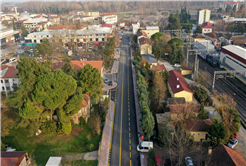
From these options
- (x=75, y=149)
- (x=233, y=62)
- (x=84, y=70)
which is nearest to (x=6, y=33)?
(x=84, y=70)

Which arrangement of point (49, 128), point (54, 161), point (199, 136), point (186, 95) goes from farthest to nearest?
point (186, 95)
point (49, 128)
point (199, 136)
point (54, 161)

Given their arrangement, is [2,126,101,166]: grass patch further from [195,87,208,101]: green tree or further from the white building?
the white building

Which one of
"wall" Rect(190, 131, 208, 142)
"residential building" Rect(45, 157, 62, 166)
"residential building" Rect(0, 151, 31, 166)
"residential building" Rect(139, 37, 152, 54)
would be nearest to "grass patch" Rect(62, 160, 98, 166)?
"residential building" Rect(45, 157, 62, 166)

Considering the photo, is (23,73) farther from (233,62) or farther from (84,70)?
(233,62)

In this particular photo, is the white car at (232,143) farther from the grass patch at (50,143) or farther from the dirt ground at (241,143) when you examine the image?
the grass patch at (50,143)

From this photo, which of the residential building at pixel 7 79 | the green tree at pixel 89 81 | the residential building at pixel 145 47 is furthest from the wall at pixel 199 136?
the residential building at pixel 145 47

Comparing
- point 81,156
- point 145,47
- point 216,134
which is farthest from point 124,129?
point 145,47

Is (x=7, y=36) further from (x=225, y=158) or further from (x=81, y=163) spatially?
(x=225, y=158)
